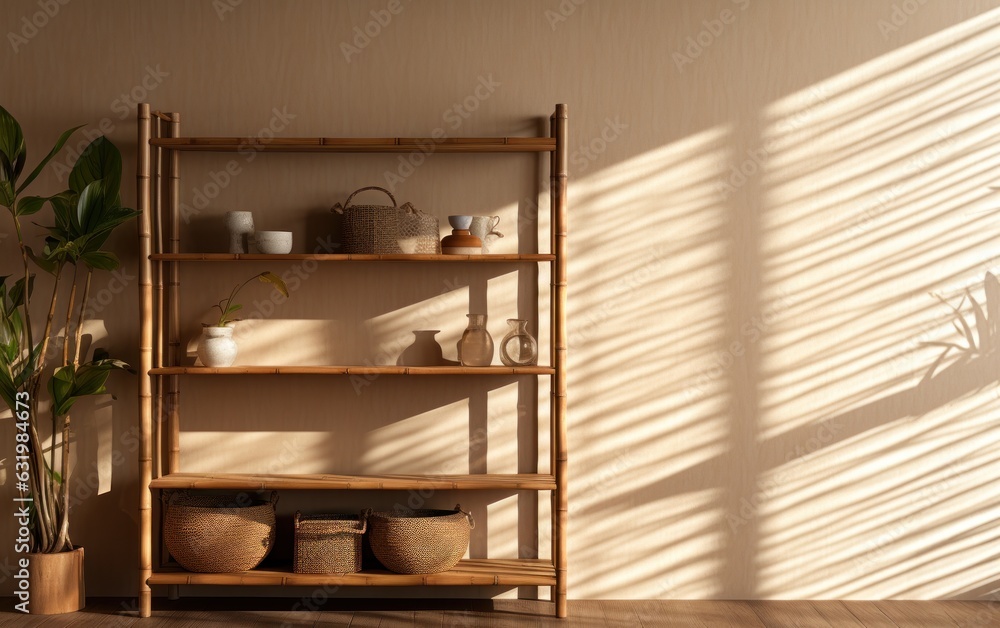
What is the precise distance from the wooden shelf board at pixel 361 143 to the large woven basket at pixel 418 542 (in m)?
1.37

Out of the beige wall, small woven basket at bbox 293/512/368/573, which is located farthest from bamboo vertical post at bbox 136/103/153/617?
small woven basket at bbox 293/512/368/573

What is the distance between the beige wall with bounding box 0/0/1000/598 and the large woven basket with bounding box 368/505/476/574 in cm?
27

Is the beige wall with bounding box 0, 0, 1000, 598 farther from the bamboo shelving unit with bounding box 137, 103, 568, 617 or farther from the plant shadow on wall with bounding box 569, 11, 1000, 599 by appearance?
the bamboo shelving unit with bounding box 137, 103, 568, 617

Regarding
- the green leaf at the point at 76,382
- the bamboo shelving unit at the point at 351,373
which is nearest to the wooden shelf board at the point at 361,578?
→ the bamboo shelving unit at the point at 351,373

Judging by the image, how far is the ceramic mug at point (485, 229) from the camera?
3.43 metres

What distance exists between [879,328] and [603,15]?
1633 millimetres

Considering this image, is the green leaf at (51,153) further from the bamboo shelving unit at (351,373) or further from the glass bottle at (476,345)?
the glass bottle at (476,345)

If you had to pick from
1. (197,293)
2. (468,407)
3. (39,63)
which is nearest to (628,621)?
(468,407)

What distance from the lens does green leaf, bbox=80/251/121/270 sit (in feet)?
10.8

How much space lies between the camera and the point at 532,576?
10.8 feet

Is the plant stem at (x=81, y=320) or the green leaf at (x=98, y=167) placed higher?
the green leaf at (x=98, y=167)

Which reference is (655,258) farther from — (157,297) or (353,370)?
(157,297)

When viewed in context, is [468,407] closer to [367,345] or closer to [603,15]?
[367,345]

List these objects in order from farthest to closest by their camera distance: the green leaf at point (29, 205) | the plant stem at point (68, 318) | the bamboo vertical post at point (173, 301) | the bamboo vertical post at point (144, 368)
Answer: the bamboo vertical post at point (173, 301)
the plant stem at point (68, 318)
the bamboo vertical post at point (144, 368)
the green leaf at point (29, 205)
